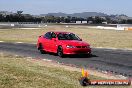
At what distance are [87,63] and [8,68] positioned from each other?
5.19 meters

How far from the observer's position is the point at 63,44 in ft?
71.4

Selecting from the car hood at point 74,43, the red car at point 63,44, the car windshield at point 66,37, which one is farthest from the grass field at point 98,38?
the car hood at point 74,43

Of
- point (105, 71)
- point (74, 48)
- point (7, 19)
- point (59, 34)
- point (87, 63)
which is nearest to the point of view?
point (105, 71)

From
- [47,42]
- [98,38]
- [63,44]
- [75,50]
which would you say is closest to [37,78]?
[75,50]

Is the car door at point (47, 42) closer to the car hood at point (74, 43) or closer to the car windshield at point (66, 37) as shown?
the car windshield at point (66, 37)

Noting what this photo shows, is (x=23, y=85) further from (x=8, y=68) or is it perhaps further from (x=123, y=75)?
(x=123, y=75)

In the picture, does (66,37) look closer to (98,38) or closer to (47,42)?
(47,42)

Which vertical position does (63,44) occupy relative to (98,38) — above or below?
above

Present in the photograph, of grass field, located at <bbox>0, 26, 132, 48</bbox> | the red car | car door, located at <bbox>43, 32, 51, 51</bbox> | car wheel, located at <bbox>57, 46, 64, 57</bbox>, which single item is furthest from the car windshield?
grass field, located at <bbox>0, 26, 132, 48</bbox>

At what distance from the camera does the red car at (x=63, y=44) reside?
21531 millimetres

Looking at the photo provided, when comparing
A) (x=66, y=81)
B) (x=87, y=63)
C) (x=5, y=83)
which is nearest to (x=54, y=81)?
(x=66, y=81)

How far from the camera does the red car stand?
21531mm

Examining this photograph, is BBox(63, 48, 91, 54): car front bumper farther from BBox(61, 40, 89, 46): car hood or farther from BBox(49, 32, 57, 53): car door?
BBox(49, 32, 57, 53): car door

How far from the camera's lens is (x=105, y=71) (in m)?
15.6
